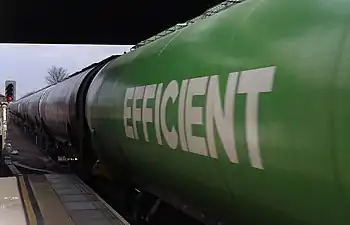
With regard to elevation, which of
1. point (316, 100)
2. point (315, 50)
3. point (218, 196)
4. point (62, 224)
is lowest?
point (62, 224)

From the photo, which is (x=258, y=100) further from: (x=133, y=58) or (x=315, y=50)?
(x=133, y=58)

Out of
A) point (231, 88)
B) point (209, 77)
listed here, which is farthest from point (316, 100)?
point (209, 77)

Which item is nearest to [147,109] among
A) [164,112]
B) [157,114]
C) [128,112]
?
[157,114]

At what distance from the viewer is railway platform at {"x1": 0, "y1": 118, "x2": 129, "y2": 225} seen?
7691 mm

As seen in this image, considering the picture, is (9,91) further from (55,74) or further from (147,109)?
(55,74)

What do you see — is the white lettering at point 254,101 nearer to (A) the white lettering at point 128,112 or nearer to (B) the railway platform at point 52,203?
(A) the white lettering at point 128,112

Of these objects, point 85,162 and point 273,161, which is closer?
point 273,161

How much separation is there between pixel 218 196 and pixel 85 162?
790 cm

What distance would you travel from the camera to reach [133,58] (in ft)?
23.1

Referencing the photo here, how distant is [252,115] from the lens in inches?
128

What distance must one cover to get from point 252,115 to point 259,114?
73 millimetres

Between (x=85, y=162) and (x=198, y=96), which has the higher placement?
(x=198, y=96)

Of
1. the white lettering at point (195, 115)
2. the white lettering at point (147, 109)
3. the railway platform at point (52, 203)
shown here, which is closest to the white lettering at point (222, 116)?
the white lettering at point (195, 115)

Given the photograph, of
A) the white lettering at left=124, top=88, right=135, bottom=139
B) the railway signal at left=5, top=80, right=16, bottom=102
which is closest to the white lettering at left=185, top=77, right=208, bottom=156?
the white lettering at left=124, top=88, right=135, bottom=139
